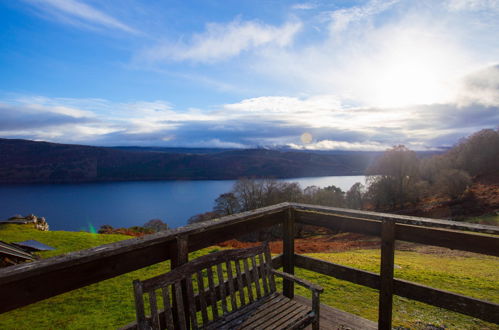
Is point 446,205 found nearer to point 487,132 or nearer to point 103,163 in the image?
point 487,132

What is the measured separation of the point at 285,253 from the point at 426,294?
5.38 feet

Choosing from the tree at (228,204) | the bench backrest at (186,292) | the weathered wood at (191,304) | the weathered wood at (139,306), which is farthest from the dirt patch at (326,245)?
the weathered wood at (139,306)

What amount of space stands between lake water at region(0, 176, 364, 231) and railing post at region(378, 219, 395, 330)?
3013 inches

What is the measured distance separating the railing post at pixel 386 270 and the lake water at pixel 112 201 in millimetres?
76526

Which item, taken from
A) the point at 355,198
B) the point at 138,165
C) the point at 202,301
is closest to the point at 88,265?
the point at 202,301

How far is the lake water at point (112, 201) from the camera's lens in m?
82.6

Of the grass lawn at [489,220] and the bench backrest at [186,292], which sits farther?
the grass lawn at [489,220]

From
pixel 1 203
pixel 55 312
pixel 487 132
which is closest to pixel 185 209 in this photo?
pixel 1 203

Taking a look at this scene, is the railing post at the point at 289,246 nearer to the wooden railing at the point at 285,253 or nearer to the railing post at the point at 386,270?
the wooden railing at the point at 285,253

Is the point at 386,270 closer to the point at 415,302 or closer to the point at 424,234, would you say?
the point at 424,234

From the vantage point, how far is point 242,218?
122 inches

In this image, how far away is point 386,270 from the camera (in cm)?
308

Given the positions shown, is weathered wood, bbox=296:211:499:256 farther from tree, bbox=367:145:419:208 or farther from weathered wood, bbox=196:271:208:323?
tree, bbox=367:145:419:208

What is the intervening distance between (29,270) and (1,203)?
129734 millimetres
